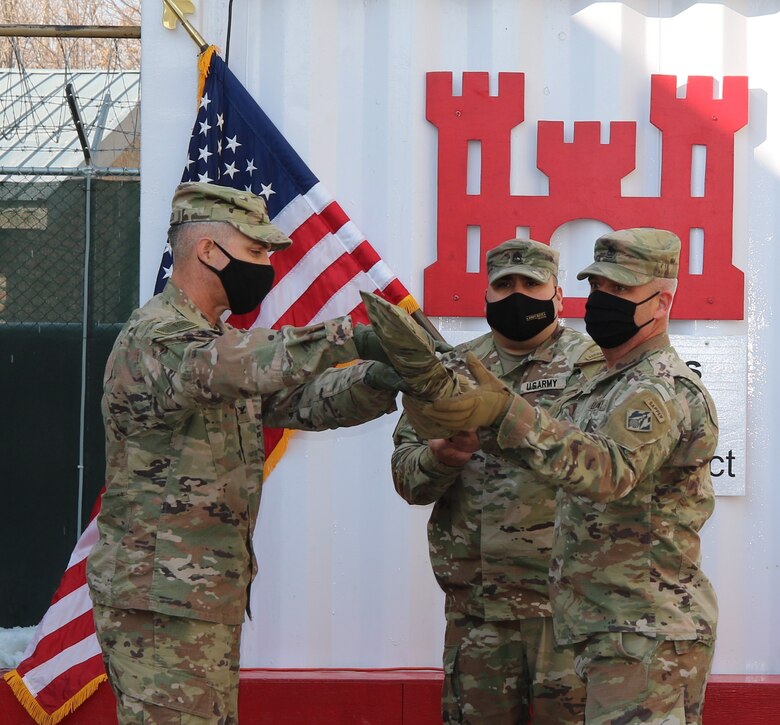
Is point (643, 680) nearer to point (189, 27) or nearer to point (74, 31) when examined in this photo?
point (189, 27)

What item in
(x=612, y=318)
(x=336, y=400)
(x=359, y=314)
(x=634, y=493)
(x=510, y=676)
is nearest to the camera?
(x=634, y=493)

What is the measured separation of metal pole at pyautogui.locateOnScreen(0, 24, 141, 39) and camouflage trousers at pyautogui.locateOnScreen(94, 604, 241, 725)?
2497 mm

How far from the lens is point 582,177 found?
4398mm

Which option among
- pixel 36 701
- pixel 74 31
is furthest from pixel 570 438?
pixel 74 31

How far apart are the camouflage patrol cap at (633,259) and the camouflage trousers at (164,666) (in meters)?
1.34

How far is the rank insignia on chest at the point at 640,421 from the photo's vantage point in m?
2.66

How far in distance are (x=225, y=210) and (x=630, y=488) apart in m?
1.27

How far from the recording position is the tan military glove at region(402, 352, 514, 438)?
2621mm

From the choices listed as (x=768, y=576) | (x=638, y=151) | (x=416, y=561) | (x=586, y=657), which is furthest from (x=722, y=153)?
(x=586, y=657)

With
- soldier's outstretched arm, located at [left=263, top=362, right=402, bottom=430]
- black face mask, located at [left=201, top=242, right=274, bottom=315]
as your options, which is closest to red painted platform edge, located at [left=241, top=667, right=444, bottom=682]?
soldier's outstretched arm, located at [left=263, top=362, right=402, bottom=430]

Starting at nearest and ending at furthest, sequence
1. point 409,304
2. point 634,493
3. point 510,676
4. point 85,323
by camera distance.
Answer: point 634,493
point 510,676
point 409,304
point 85,323

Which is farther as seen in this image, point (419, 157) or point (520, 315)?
point (419, 157)

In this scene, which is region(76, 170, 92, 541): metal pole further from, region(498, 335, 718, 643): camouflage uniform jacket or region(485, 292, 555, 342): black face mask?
region(498, 335, 718, 643): camouflage uniform jacket

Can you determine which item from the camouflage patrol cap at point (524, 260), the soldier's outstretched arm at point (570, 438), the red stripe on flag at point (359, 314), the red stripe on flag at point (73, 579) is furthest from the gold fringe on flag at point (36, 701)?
the soldier's outstretched arm at point (570, 438)
